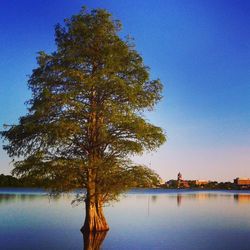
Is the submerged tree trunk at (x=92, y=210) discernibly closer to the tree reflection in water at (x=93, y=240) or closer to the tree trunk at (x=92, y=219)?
the tree trunk at (x=92, y=219)

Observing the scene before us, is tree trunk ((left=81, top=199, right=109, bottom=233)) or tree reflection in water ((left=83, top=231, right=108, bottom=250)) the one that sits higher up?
tree trunk ((left=81, top=199, right=109, bottom=233))

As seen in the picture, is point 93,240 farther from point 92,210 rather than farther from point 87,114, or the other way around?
point 87,114

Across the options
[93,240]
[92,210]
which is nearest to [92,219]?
[92,210]

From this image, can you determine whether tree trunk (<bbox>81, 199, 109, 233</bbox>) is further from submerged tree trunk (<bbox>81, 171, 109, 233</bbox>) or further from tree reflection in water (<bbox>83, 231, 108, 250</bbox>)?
tree reflection in water (<bbox>83, 231, 108, 250</bbox>)

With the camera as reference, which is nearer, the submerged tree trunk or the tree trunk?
the submerged tree trunk

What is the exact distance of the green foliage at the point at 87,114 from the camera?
32.8 m

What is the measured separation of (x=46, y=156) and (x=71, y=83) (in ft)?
19.2

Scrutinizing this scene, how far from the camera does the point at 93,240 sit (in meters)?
29.9

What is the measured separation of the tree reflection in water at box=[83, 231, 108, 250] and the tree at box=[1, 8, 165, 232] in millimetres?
1052

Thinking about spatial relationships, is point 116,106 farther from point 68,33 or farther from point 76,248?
point 76,248

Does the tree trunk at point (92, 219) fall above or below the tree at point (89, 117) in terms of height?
below

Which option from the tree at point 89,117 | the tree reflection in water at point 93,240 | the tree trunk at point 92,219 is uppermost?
the tree at point 89,117

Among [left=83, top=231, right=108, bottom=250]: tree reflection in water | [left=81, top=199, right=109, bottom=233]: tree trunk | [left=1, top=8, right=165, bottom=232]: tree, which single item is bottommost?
[left=83, top=231, right=108, bottom=250]: tree reflection in water

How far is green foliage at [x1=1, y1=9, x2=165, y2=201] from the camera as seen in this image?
32750 millimetres
